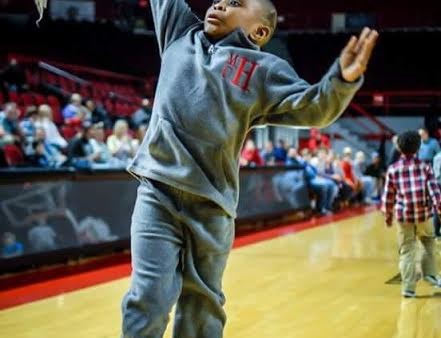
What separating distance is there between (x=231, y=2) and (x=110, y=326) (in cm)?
245

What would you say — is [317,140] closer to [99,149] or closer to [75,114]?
[75,114]

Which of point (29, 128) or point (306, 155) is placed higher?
point (29, 128)

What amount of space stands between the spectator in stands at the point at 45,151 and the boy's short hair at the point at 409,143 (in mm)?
3688

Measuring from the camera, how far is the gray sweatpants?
7.82ft

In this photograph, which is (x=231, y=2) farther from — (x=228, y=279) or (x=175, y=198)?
(x=228, y=279)

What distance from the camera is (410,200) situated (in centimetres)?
561

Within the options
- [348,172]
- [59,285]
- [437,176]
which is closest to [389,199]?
[437,176]

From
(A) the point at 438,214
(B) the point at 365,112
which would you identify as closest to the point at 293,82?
(A) the point at 438,214

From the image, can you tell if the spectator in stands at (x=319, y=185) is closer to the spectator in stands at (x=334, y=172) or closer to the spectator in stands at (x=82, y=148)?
the spectator in stands at (x=334, y=172)

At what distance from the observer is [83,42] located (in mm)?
20625

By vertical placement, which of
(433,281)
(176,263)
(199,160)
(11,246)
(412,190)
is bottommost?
(433,281)

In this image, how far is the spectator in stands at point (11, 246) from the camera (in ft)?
20.1

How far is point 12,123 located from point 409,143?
4694mm

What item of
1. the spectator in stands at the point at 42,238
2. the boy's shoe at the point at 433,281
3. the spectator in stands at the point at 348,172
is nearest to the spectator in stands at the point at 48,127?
the spectator in stands at the point at 42,238
